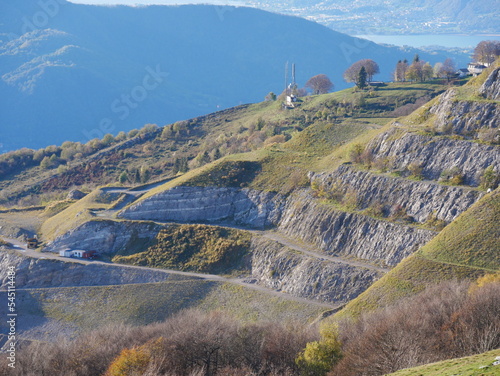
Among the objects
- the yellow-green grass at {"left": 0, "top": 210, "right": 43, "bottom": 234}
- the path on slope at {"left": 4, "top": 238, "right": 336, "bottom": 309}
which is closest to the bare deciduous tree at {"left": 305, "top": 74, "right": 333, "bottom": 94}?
the yellow-green grass at {"left": 0, "top": 210, "right": 43, "bottom": 234}

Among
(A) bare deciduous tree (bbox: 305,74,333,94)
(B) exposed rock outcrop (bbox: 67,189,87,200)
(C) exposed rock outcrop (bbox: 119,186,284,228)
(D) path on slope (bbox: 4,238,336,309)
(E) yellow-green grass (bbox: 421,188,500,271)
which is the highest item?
(A) bare deciduous tree (bbox: 305,74,333,94)

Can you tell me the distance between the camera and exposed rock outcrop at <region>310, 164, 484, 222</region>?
56250 millimetres

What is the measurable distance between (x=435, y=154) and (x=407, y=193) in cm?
544

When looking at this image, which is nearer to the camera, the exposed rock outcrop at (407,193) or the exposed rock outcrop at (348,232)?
the exposed rock outcrop at (407,193)

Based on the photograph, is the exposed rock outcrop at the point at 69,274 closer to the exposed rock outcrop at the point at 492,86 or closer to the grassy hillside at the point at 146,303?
the grassy hillside at the point at 146,303

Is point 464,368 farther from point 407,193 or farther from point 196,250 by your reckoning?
point 196,250

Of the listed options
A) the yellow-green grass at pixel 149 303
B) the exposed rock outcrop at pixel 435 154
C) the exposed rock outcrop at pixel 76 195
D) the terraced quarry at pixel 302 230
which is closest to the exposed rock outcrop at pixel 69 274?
the terraced quarry at pixel 302 230

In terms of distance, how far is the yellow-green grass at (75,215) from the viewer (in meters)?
76.9

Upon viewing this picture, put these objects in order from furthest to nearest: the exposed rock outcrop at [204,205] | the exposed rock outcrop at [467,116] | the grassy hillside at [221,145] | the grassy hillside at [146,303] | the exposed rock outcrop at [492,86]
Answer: the grassy hillside at [221,145] < the exposed rock outcrop at [204,205] < the exposed rock outcrop at [492,86] < the exposed rock outcrop at [467,116] < the grassy hillside at [146,303]

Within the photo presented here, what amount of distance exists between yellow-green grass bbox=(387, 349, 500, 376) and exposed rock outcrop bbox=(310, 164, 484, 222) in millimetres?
27602

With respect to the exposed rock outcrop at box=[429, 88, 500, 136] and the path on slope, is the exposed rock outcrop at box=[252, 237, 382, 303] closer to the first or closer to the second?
the path on slope

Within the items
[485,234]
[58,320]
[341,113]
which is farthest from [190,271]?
[341,113]

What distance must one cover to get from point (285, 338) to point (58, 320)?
28435 millimetres

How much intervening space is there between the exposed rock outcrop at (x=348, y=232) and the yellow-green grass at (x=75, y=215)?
27312mm
